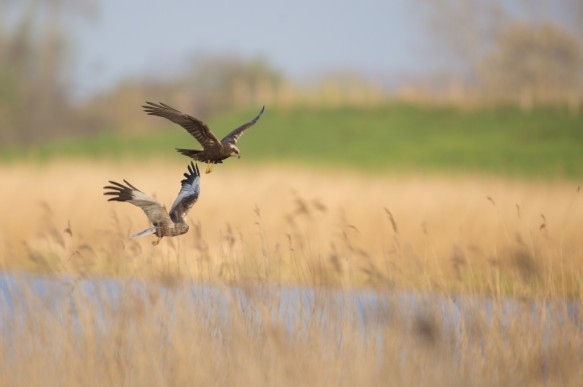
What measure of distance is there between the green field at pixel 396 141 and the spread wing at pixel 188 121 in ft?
62.8

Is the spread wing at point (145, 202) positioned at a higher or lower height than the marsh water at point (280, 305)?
higher

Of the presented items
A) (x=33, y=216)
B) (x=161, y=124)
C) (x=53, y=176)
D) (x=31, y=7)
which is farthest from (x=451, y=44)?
(x=33, y=216)

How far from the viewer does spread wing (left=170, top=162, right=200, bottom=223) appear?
568 centimetres

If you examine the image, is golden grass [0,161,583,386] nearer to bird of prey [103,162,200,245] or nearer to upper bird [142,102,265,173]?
bird of prey [103,162,200,245]

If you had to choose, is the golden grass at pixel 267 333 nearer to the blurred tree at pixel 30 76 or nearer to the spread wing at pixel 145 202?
the spread wing at pixel 145 202

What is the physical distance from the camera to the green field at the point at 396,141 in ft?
87.7

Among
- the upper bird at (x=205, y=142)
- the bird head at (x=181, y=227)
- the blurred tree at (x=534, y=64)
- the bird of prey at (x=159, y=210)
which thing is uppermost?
the blurred tree at (x=534, y=64)

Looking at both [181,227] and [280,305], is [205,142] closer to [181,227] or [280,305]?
[181,227]

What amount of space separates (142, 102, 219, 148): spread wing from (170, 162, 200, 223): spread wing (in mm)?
229

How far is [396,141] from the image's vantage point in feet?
102

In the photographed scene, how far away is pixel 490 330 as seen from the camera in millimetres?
5391

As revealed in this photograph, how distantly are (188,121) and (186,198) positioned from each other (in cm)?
51

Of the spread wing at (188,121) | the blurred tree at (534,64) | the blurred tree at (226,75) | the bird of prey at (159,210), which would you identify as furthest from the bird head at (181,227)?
the blurred tree at (226,75)

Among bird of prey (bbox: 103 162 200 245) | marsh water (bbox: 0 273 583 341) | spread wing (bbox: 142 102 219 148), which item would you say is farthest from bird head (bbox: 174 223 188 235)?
spread wing (bbox: 142 102 219 148)
